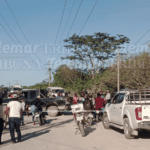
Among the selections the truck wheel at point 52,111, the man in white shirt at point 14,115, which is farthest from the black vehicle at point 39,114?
the man in white shirt at point 14,115

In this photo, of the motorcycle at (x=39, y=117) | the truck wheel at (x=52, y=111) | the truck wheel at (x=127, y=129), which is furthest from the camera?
the truck wheel at (x=52, y=111)

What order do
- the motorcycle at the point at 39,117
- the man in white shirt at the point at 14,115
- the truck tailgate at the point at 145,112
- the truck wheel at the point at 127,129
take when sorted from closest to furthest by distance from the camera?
the truck tailgate at the point at 145,112, the man in white shirt at the point at 14,115, the truck wheel at the point at 127,129, the motorcycle at the point at 39,117

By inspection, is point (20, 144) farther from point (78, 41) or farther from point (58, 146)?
point (78, 41)

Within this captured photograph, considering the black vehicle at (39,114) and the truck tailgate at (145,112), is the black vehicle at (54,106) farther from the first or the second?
the truck tailgate at (145,112)

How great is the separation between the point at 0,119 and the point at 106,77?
87.3 ft

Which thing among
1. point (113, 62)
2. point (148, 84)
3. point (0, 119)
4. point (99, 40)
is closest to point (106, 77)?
point (113, 62)

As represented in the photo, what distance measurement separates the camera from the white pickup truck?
8.84 meters

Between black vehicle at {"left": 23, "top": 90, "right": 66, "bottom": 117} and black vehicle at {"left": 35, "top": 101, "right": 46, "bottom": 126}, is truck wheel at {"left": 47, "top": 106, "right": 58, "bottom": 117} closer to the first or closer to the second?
black vehicle at {"left": 23, "top": 90, "right": 66, "bottom": 117}

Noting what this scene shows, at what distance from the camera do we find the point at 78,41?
4162 cm

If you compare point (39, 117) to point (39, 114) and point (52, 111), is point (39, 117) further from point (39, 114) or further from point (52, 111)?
point (52, 111)

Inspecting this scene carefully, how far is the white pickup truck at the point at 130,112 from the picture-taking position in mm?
8844

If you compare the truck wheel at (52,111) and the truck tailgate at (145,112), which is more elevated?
the truck tailgate at (145,112)

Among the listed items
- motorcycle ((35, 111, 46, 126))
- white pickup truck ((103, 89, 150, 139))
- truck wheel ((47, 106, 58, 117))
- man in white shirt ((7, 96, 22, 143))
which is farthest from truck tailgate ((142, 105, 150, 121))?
truck wheel ((47, 106, 58, 117))

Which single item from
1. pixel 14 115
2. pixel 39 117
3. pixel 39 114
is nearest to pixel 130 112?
pixel 14 115
